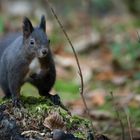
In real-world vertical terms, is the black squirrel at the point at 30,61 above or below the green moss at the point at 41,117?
above

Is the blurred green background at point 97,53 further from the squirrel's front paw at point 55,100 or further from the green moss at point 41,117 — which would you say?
the green moss at point 41,117

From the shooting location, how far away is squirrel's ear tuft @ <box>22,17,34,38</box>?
532 cm

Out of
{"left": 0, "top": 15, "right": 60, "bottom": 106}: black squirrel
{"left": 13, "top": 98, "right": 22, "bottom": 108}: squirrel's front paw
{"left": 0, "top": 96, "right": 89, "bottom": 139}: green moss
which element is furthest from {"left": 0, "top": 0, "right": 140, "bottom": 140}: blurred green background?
{"left": 0, "top": 96, "right": 89, "bottom": 139}: green moss

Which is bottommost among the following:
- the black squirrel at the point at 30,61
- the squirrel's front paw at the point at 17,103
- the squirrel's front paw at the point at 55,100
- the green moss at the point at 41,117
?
the green moss at the point at 41,117

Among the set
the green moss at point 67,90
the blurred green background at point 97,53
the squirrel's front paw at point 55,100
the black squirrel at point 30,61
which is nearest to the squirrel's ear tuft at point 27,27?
the black squirrel at point 30,61

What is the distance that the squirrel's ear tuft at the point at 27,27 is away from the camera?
532 cm

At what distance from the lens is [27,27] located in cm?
536

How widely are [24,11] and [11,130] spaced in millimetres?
9847

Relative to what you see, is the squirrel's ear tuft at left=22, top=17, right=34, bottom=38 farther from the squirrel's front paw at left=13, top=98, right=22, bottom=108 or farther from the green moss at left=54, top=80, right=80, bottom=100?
the green moss at left=54, top=80, right=80, bottom=100

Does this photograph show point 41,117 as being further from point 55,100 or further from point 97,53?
point 97,53

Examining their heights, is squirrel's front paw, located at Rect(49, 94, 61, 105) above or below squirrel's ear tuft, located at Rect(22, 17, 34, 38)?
below

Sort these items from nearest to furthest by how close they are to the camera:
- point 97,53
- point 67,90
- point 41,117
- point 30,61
→ point 41,117
point 30,61
point 67,90
point 97,53

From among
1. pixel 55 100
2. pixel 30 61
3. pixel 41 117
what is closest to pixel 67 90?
pixel 55 100

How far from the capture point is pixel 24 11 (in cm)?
1441
